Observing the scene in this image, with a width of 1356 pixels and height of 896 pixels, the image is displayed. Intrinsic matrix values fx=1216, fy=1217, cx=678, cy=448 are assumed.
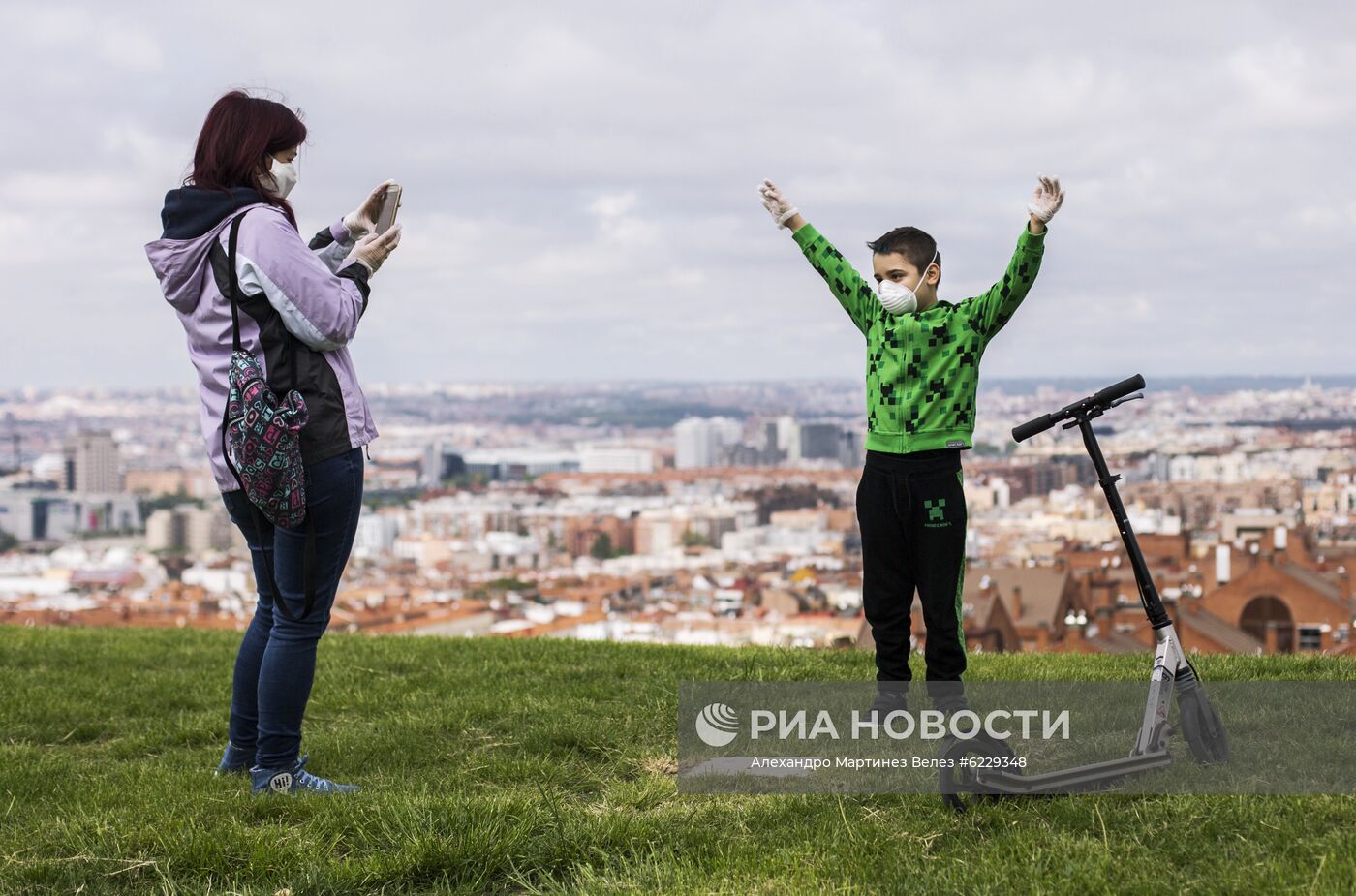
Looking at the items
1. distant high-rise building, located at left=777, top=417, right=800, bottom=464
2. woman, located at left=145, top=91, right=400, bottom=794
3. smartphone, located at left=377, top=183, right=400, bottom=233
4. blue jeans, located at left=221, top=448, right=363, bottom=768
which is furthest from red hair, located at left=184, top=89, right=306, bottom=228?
distant high-rise building, located at left=777, top=417, right=800, bottom=464

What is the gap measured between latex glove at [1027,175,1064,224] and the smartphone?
2.27m

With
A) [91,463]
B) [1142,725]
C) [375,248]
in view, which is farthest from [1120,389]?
[91,463]

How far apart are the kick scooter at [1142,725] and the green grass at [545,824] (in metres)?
0.08

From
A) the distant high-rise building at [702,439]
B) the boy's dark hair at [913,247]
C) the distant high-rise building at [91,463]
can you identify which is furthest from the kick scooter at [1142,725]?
the distant high-rise building at [91,463]

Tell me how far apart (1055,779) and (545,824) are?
1573 millimetres

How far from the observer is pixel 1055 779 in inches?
148

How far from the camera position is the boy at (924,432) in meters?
4.18

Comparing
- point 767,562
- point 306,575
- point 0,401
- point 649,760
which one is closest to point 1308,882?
point 649,760

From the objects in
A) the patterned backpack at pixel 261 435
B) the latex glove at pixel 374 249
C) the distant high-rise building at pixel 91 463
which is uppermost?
the latex glove at pixel 374 249

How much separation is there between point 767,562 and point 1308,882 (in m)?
51.7

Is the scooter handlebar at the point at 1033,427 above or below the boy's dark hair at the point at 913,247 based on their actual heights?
below

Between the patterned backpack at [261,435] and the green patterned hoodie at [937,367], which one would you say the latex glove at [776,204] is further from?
the patterned backpack at [261,435]

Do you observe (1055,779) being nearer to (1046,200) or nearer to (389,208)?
(1046,200)

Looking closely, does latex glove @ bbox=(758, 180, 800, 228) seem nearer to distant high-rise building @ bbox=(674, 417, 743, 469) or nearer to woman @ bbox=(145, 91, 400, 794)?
woman @ bbox=(145, 91, 400, 794)
